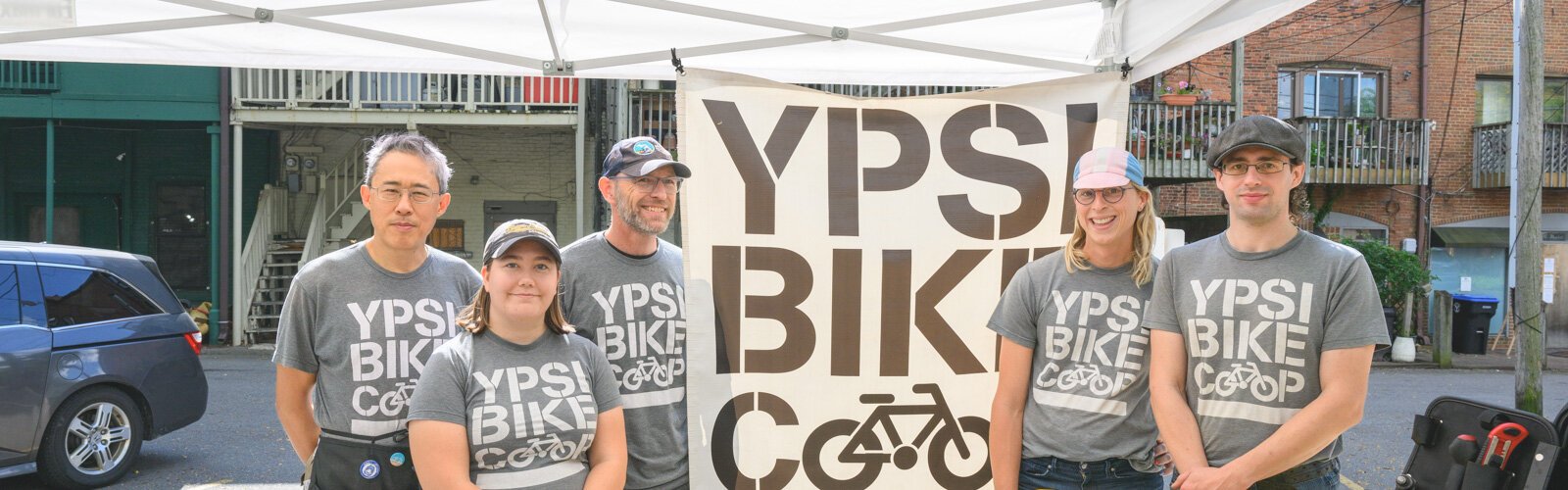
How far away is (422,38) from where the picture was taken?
3.28 meters

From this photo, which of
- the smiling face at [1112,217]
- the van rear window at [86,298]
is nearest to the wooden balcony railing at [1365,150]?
the van rear window at [86,298]

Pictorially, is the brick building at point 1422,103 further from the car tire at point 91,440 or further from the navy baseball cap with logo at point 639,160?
the navy baseball cap with logo at point 639,160

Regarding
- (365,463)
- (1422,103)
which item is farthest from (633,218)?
(1422,103)

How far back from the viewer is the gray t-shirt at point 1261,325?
227 centimetres

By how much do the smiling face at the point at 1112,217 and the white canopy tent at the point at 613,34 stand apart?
23.6 inches

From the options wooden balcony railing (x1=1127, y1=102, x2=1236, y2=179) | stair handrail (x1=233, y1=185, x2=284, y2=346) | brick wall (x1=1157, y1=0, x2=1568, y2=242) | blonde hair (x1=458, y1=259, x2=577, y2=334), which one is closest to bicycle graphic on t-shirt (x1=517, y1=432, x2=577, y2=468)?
blonde hair (x1=458, y1=259, x2=577, y2=334)

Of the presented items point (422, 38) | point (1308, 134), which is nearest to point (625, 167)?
point (422, 38)

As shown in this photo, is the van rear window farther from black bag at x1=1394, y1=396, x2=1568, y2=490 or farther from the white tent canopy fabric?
A: black bag at x1=1394, y1=396, x2=1568, y2=490

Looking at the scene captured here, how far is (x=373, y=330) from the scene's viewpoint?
8.45ft

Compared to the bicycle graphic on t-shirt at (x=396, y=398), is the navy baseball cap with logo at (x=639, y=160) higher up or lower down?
higher up

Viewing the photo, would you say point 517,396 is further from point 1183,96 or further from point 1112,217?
point 1183,96

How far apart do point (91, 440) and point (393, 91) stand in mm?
8558

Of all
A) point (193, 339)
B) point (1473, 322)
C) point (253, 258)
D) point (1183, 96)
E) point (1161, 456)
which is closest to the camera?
point (1161, 456)

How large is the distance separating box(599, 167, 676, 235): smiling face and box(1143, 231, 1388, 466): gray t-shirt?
1310mm
